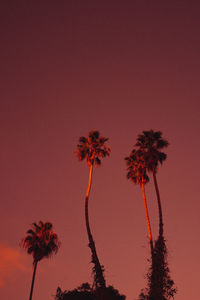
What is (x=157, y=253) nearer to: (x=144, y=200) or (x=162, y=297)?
(x=162, y=297)

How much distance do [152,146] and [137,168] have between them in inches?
125

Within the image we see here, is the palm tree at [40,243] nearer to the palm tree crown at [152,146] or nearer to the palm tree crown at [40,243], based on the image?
the palm tree crown at [40,243]

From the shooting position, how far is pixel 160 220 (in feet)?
124

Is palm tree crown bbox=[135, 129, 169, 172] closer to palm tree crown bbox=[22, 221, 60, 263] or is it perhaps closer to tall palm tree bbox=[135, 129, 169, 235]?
tall palm tree bbox=[135, 129, 169, 235]

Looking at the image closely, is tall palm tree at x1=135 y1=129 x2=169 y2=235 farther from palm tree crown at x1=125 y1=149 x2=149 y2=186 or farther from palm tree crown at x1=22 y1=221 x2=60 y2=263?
palm tree crown at x1=22 y1=221 x2=60 y2=263

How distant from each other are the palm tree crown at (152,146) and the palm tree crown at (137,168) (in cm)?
78

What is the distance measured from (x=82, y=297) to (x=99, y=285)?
25.4 meters

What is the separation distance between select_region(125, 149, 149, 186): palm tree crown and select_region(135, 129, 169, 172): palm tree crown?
78 centimetres

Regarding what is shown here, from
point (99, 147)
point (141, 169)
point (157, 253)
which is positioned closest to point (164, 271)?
point (157, 253)

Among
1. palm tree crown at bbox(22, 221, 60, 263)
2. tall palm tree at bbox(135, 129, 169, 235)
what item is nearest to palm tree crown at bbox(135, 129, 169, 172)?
tall palm tree at bbox(135, 129, 169, 235)

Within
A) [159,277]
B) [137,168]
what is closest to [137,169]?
[137,168]

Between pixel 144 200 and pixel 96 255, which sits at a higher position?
pixel 144 200

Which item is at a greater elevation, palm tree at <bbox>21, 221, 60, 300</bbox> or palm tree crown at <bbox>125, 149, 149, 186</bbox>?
palm tree crown at <bbox>125, 149, 149, 186</bbox>

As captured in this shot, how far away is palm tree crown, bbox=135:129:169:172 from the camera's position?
42.5 meters
